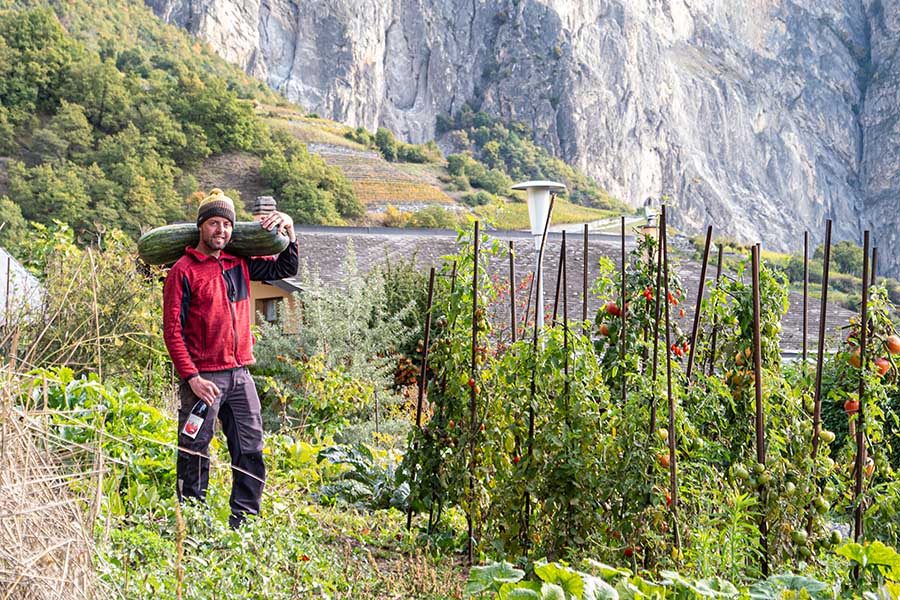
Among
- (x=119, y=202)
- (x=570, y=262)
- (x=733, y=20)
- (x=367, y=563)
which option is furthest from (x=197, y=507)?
(x=733, y=20)

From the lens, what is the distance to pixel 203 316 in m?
3.53

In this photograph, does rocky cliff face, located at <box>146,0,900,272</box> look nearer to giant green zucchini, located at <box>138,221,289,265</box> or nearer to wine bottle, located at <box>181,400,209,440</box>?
giant green zucchini, located at <box>138,221,289,265</box>

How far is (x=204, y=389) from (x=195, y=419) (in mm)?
134

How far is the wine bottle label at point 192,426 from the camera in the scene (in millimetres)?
3432

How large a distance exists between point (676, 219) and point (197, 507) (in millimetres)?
84498

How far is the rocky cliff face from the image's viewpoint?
266ft

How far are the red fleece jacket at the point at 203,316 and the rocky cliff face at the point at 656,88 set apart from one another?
7611cm

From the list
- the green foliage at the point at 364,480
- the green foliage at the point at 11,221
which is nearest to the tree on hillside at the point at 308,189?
the green foliage at the point at 11,221

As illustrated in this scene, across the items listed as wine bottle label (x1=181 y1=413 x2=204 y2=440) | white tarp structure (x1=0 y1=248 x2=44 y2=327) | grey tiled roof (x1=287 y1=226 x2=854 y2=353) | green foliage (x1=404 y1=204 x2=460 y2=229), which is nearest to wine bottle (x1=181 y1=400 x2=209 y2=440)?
wine bottle label (x1=181 y1=413 x2=204 y2=440)

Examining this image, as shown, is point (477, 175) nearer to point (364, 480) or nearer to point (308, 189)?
point (308, 189)

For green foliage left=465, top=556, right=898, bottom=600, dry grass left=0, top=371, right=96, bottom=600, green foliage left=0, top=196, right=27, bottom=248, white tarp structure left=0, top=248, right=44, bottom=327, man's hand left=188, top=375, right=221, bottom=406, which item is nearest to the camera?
dry grass left=0, top=371, right=96, bottom=600

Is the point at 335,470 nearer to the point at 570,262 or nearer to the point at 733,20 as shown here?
the point at 570,262

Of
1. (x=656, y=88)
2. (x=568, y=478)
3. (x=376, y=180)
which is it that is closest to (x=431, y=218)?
(x=376, y=180)

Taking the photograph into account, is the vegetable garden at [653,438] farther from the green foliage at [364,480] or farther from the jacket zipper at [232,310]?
the jacket zipper at [232,310]
